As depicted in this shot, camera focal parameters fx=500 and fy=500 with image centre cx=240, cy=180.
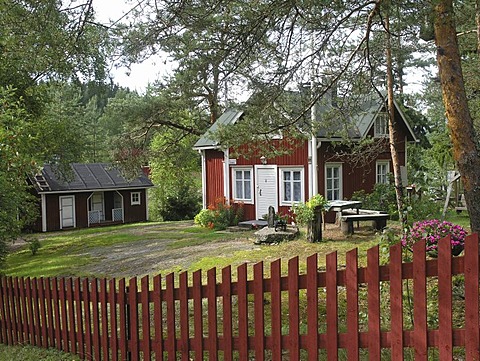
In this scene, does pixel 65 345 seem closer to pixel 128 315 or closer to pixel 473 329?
pixel 128 315

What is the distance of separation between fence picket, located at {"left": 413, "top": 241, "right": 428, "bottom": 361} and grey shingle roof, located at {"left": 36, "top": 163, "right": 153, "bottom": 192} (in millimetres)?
23581

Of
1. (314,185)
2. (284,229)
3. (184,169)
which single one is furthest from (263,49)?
(184,169)

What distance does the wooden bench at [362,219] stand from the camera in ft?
45.6

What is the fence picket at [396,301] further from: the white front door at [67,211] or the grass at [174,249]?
the white front door at [67,211]

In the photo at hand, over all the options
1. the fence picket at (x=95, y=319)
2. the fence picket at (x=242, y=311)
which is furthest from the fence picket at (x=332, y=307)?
the fence picket at (x=95, y=319)

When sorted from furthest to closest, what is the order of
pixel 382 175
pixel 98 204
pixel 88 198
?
pixel 98 204 < pixel 88 198 < pixel 382 175

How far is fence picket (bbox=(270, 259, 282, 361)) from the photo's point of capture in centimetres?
407

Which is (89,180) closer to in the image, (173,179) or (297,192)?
(173,179)

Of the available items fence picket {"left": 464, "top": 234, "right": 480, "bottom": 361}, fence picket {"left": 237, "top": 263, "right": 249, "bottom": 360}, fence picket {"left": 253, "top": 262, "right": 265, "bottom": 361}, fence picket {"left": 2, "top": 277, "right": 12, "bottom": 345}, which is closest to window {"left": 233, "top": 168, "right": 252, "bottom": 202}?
fence picket {"left": 2, "top": 277, "right": 12, "bottom": 345}

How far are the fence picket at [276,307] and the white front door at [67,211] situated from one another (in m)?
24.8

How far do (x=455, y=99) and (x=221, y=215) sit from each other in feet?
48.4

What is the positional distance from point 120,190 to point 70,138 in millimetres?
9884

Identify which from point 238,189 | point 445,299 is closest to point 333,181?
point 238,189

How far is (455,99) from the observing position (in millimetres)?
5492
